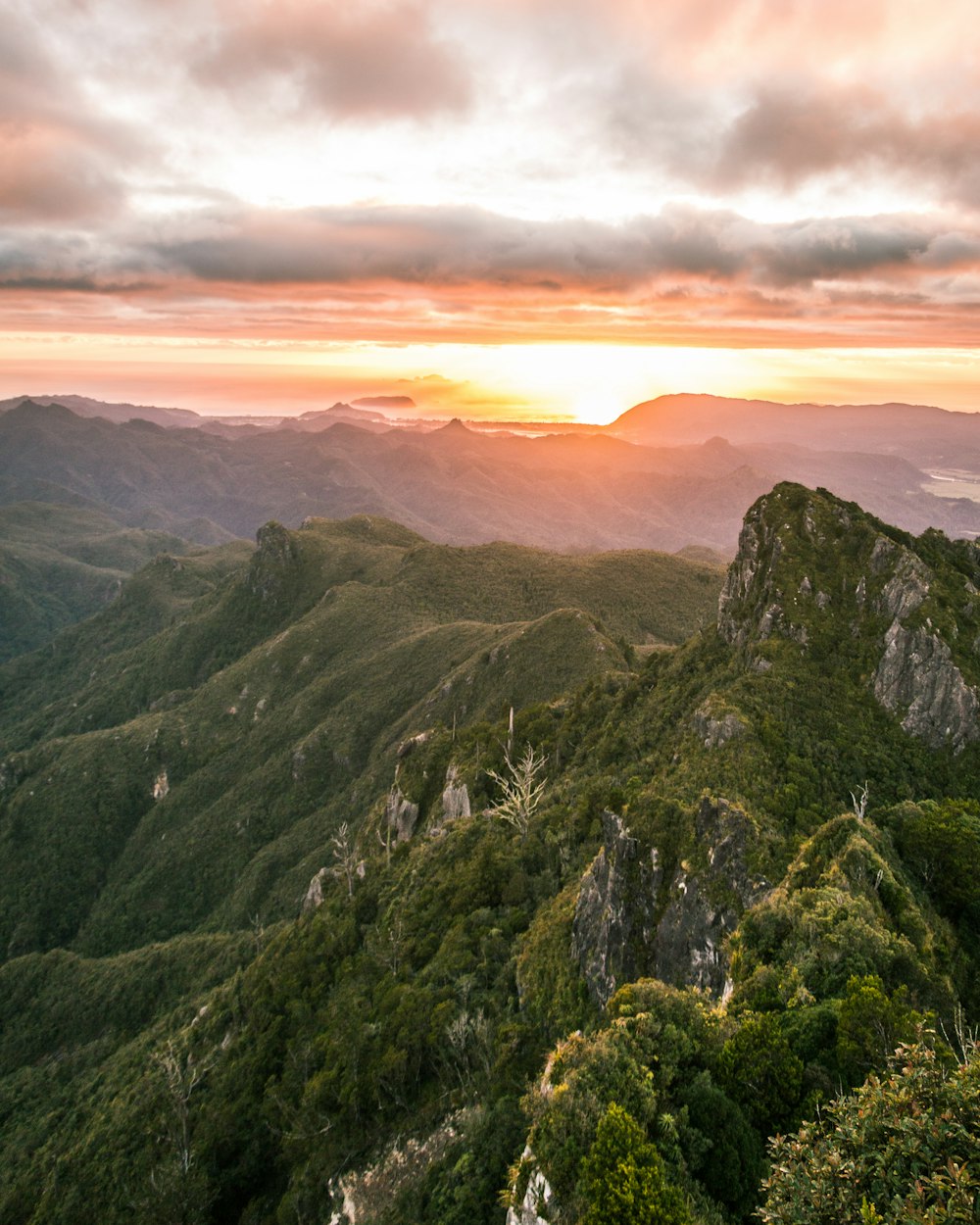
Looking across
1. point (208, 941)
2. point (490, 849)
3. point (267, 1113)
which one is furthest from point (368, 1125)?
point (208, 941)

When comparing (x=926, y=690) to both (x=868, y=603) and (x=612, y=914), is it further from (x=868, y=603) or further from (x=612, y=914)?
(x=612, y=914)

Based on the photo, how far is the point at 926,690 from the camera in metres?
54.0

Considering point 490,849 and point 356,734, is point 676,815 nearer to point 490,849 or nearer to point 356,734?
point 490,849

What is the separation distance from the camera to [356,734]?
593 ft

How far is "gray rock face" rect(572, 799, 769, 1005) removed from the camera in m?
35.5

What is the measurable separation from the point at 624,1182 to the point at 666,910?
69.6 feet

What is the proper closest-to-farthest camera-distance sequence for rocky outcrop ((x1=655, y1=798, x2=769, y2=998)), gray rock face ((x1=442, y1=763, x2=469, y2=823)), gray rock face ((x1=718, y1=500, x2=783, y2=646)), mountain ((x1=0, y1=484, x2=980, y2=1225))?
mountain ((x1=0, y1=484, x2=980, y2=1225)), rocky outcrop ((x1=655, y1=798, x2=769, y2=998)), gray rock face ((x1=718, y1=500, x2=783, y2=646)), gray rock face ((x1=442, y1=763, x2=469, y2=823))

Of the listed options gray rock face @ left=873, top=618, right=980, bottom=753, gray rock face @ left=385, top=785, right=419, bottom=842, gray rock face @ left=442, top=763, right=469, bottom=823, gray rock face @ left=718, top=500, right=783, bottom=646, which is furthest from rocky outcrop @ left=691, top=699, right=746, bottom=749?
gray rock face @ left=385, top=785, right=419, bottom=842

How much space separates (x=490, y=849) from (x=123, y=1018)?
104 m

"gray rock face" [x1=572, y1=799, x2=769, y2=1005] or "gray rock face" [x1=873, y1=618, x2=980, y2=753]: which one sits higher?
"gray rock face" [x1=873, y1=618, x2=980, y2=753]

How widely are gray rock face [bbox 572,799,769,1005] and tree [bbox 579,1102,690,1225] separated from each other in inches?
581

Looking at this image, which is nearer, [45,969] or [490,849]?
[490,849]

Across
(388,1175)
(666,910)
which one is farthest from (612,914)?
(388,1175)

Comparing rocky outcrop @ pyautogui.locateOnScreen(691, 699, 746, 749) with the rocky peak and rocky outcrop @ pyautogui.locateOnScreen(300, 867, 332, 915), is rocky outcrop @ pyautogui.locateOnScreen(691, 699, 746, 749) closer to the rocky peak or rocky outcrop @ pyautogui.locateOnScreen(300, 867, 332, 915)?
the rocky peak
